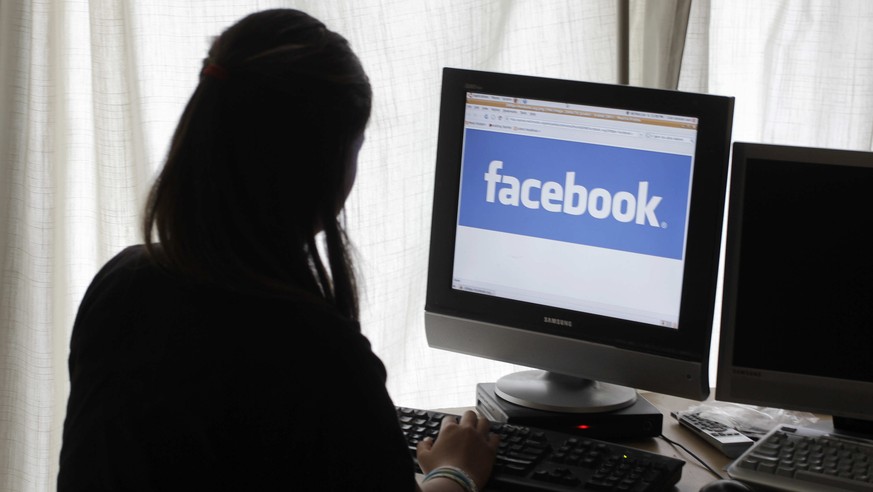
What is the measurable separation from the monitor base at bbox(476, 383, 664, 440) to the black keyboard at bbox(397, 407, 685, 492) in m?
0.06

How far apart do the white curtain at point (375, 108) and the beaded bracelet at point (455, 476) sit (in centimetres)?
48

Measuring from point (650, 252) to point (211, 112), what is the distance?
701 mm

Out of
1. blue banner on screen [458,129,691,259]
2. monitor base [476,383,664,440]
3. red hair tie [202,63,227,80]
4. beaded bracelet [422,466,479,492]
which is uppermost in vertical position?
red hair tie [202,63,227,80]

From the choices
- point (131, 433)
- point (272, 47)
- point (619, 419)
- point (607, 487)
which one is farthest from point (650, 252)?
point (131, 433)

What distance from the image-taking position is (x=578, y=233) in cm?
143

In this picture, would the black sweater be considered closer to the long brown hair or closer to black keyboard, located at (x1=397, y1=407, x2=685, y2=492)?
the long brown hair

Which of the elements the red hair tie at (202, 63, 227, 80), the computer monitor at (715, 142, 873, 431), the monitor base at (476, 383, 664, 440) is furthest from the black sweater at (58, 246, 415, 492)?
the computer monitor at (715, 142, 873, 431)

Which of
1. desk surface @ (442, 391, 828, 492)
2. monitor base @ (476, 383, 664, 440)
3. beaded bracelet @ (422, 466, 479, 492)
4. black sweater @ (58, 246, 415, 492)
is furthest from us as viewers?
monitor base @ (476, 383, 664, 440)

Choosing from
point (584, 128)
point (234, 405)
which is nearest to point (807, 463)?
point (584, 128)

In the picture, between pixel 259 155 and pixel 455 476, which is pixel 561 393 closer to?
pixel 455 476

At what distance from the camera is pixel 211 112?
0.97 m

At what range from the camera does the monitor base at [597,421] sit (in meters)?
1.43

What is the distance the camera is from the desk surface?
4.31 feet

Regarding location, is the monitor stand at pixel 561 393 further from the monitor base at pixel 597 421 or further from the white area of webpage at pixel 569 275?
the white area of webpage at pixel 569 275
